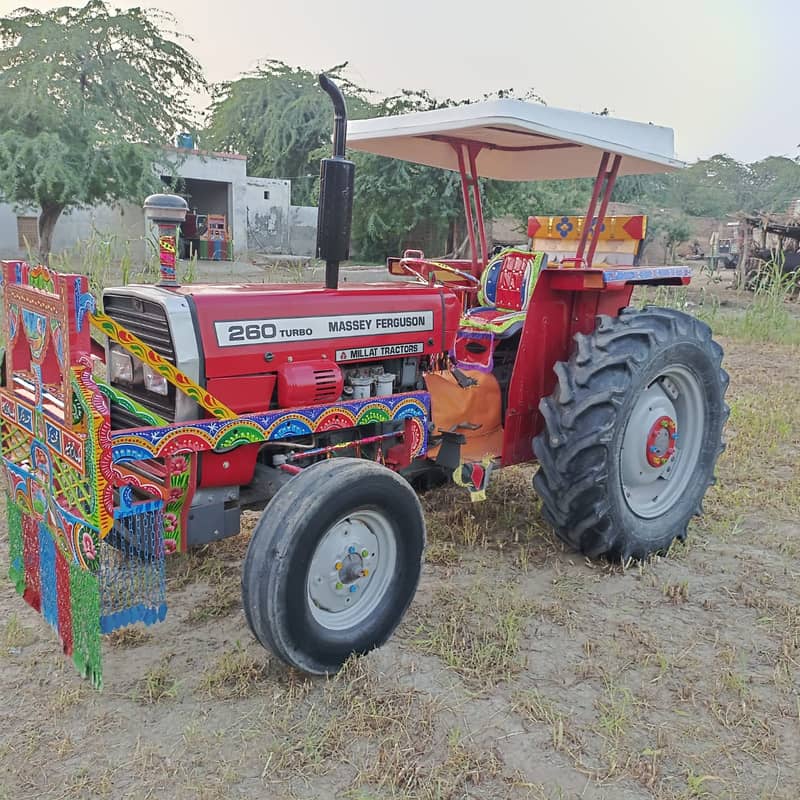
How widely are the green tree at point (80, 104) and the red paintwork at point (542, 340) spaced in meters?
14.3

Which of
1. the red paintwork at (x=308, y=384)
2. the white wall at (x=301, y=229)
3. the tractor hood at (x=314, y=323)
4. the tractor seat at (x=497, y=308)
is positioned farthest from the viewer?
the white wall at (x=301, y=229)

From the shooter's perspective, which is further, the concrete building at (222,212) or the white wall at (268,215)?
the white wall at (268,215)

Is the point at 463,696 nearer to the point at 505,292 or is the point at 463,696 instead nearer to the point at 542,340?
the point at 542,340

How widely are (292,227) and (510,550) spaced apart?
892 inches

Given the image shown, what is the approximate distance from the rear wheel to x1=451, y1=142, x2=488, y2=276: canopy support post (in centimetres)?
104

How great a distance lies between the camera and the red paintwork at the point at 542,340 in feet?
12.0

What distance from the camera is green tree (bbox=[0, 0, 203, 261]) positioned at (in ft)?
51.4

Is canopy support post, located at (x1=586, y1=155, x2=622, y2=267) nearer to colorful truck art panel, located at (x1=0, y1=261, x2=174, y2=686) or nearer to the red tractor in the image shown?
the red tractor

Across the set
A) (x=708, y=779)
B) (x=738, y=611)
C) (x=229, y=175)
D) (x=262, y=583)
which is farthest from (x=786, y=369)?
(x=229, y=175)

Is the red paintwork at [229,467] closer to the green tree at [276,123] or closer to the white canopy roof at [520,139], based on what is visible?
the white canopy roof at [520,139]

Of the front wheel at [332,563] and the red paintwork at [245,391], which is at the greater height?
the red paintwork at [245,391]

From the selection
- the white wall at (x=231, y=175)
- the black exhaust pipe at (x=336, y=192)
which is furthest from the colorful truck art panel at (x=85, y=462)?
the white wall at (x=231, y=175)

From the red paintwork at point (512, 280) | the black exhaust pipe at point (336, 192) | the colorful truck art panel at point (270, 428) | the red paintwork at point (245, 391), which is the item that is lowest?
the colorful truck art panel at point (270, 428)

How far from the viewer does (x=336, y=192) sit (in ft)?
9.22
